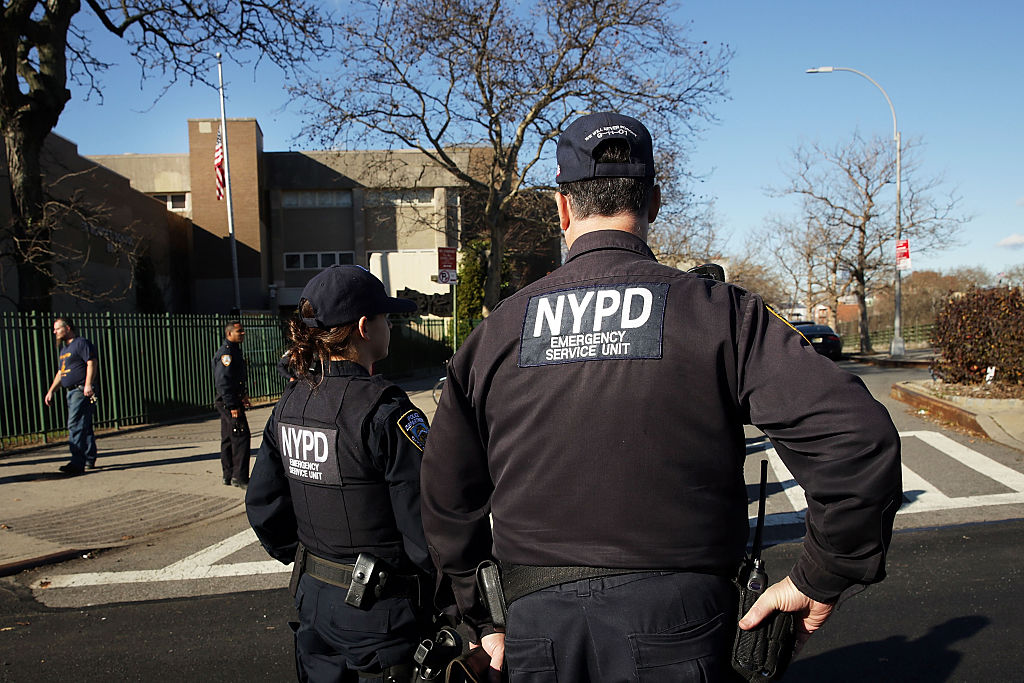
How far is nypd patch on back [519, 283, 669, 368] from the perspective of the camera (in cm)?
175

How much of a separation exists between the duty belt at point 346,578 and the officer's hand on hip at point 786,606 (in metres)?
1.18

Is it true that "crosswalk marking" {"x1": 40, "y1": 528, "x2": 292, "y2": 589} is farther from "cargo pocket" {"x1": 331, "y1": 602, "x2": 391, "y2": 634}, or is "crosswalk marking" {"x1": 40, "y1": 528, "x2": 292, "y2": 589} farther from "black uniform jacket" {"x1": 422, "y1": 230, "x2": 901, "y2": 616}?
"black uniform jacket" {"x1": 422, "y1": 230, "x2": 901, "y2": 616}

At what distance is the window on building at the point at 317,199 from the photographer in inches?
1485

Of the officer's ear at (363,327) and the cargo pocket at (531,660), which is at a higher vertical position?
the officer's ear at (363,327)

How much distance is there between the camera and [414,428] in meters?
2.51

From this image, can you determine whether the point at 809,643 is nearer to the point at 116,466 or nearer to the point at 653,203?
the point at 653,203

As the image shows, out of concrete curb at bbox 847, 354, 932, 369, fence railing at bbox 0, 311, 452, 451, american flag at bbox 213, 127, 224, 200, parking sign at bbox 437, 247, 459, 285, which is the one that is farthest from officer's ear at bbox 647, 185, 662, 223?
american flag at bbox 213, 127, 224, 200

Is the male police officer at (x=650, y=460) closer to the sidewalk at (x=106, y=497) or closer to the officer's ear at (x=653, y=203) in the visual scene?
the officer's ear at (x=653, y=203)

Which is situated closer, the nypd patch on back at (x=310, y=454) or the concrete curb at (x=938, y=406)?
the nypd patch on back at (x=310, y=454)

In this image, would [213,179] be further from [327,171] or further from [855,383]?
[855,383]

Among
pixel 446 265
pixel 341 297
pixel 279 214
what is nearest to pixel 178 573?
pixel 341 297

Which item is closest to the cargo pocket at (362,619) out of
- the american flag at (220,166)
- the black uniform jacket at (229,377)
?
the black uniform jacket at (229,377)

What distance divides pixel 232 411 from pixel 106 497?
156 cm

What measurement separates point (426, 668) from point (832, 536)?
1130mm
